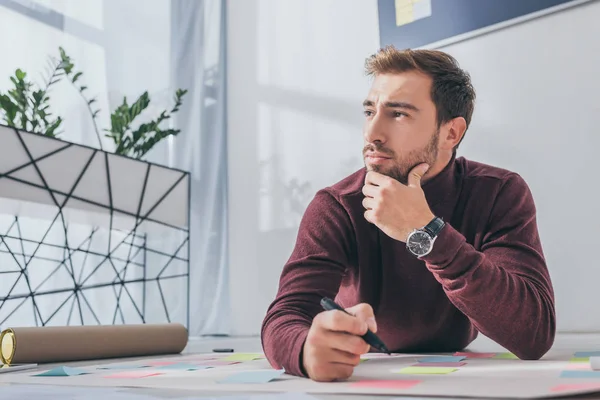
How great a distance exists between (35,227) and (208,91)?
1110 millimetres

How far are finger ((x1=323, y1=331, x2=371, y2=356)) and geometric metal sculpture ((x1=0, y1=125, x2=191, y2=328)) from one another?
4.73ft

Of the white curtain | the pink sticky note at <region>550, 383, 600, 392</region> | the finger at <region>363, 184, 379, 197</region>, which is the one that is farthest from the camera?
the white curtain

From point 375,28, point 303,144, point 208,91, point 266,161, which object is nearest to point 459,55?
point 375,28

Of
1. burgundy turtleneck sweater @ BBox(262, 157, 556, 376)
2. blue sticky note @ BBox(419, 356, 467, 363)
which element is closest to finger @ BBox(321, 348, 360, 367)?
burgundy turtleneck sweater @ BBox(262, 157, 556, 376)

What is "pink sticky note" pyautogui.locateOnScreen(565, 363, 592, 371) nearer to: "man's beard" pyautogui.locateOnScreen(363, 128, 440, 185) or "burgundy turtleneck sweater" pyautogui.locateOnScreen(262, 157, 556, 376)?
"burgundy turtleneck sweater" pyautogui.locateOnScreen(262, 157, 556, 376)

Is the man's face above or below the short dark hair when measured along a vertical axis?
below

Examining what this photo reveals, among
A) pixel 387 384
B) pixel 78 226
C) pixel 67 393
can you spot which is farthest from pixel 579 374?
pixel 78 226

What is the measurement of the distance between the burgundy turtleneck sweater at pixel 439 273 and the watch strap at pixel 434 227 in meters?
0.01

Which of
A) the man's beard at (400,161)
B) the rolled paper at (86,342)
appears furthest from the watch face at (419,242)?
the rolled paper at (86,342)

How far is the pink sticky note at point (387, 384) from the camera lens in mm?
705

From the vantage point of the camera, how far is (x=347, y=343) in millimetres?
713

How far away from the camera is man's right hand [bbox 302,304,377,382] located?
0.70 metres

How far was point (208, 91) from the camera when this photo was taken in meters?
3.05

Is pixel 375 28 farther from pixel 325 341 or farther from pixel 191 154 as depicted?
pixel 325 341
